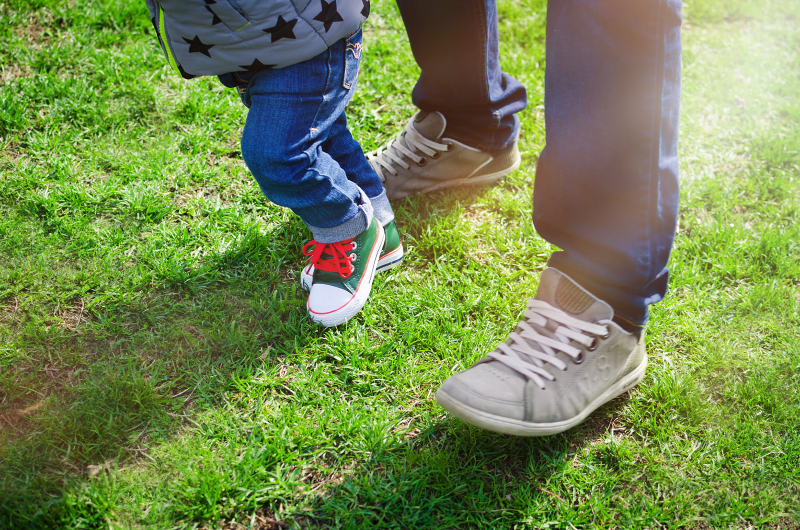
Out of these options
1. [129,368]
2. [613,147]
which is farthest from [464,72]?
[129,368]

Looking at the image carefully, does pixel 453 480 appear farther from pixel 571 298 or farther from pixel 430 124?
pixel 430 124

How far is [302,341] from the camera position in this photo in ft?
5.88

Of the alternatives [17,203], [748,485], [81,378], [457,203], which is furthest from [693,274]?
[17,203]

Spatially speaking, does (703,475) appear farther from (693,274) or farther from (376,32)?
(376,32)

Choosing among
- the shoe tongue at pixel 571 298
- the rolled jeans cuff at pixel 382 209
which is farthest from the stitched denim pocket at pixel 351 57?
the shoe tongue at pixel 571 298

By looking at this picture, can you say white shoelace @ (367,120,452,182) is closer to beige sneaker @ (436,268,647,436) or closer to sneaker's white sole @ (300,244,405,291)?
sneaker's white sole @ (300,244,405,291)

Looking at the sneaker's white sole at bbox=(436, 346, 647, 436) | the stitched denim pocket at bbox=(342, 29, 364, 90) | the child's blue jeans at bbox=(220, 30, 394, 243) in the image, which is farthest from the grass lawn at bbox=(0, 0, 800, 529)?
the stitched denim pocket at bbox=(342, 29, 364, 90)

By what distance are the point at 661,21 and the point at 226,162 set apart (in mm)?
1918

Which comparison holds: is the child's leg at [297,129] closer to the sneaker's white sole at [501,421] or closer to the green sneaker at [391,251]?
the green sneaker at [391,251]

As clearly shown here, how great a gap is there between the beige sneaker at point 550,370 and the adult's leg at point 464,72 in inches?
33.1

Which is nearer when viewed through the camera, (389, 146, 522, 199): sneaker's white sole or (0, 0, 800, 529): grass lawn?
(0, 0, 800, 529): grass lawn

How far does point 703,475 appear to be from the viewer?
150 centimetres

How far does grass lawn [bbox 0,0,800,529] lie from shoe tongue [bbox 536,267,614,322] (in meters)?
0.35

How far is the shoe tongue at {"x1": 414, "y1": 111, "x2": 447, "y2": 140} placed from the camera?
217cm
